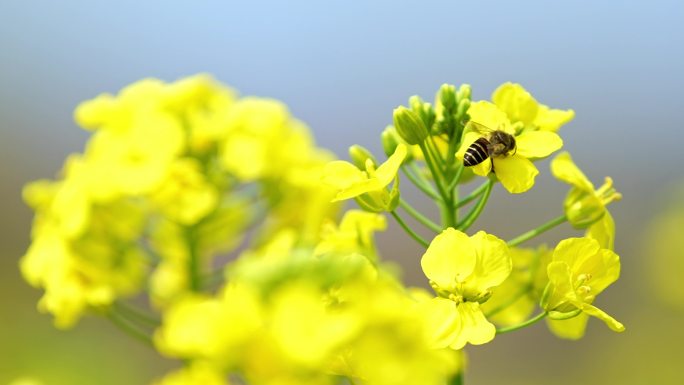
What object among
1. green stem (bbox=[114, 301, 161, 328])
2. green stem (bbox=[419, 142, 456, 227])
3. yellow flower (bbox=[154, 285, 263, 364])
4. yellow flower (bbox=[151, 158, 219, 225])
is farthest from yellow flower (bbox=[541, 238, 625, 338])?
green stem (bbox=[114, 301, 161, 328])

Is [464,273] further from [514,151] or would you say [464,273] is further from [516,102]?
[516,102]

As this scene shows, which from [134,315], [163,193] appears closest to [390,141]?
[163,193]

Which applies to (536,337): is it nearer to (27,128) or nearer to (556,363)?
(556,363)

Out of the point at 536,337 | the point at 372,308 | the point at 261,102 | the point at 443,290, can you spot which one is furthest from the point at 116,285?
the point at 536,337

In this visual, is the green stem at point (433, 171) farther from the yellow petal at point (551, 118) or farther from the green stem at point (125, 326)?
the green stem at point (125, 326)

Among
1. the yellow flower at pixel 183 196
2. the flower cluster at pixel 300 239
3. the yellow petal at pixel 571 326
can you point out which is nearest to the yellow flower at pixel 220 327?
the flower cluster at pixel 300 239

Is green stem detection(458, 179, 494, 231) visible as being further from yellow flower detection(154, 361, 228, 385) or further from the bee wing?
yellow flower detection(154, 361, 228, 385)
